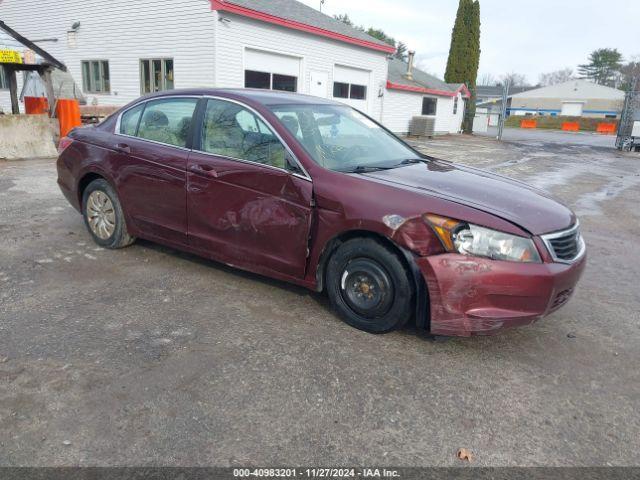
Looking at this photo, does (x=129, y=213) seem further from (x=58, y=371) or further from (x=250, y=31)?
(x=250, y=31)

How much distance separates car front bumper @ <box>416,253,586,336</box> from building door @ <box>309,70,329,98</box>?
16.7 m

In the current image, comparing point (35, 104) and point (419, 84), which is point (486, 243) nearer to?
point (35, 104)

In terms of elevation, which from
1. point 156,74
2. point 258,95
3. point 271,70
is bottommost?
point 258,95

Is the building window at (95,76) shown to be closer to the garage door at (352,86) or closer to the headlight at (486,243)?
the garage door at (352,86)

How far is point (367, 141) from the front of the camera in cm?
451

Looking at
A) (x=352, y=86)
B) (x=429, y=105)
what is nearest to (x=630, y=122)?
(x=429, y=105)

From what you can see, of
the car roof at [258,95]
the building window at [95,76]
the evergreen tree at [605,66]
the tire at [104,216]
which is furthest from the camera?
the evergreen tree at [605,66]

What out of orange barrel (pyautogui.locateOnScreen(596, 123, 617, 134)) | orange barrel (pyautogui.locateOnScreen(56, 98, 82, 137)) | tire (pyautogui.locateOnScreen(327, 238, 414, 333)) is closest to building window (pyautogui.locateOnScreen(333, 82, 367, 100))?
orange barrel (pyautogui.locateOnScreen(56, 98, 82, 137))

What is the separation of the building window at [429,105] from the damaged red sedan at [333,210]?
25.6m

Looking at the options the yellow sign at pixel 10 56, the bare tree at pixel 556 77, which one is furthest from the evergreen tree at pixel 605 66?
the yellow sign at pixel 10 56

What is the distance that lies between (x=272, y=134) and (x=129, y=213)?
5.93 ft

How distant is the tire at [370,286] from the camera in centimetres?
339

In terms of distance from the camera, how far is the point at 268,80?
1731 centimetres

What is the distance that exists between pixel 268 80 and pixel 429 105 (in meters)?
15.0
